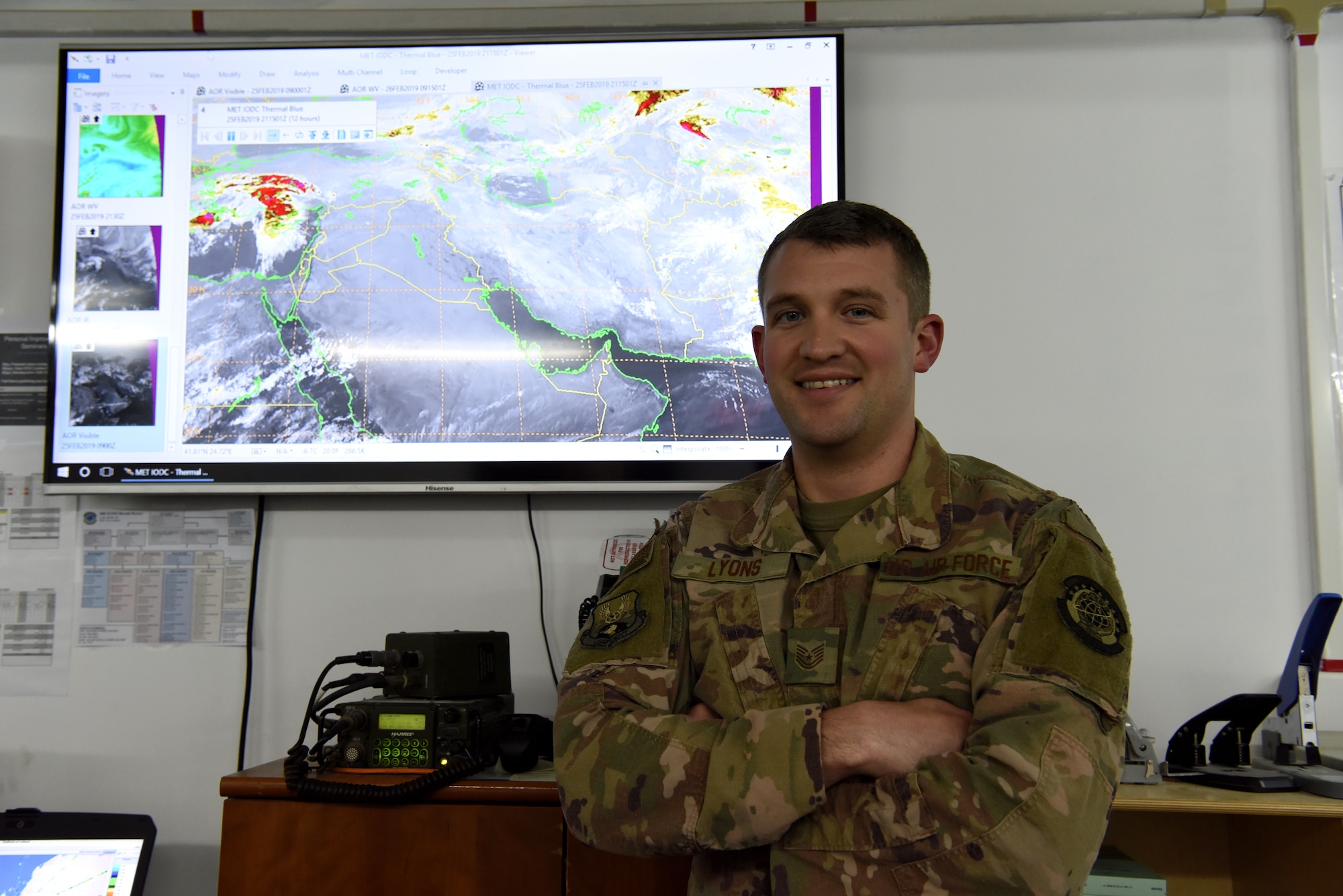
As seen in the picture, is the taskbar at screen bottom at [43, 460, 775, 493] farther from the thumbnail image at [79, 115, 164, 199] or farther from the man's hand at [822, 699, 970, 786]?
the man's hand at [822, 699, 970, 786]

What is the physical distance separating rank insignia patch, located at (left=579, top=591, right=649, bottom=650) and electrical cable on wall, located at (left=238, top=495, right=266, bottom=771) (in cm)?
126

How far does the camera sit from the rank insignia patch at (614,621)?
1.41 m

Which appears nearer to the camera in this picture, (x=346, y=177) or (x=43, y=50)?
(x=346, y=177)

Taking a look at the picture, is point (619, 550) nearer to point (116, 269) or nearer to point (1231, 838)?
point (116, 269)

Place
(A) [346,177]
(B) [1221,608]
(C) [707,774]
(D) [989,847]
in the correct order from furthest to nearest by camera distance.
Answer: (A) [346,177] → (B) [1221,608] → (C) [707,774] → (D) [989,847]

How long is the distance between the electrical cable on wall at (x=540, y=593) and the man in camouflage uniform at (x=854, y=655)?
0.83m

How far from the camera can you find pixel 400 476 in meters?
2.25

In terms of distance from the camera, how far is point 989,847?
1.07 meters

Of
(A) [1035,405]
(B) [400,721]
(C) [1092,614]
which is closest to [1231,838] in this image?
(A) [1035,405]

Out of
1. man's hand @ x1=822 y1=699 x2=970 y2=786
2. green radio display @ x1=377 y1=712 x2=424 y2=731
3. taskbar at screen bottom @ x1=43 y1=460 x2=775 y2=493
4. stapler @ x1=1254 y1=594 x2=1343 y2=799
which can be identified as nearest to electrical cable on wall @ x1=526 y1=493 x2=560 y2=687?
taskbar at screen bottom @ x1=43 y1=460 x2=775 y2=493

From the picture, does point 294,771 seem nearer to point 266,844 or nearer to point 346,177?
point 266,844

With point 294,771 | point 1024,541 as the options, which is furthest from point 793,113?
point 294,771

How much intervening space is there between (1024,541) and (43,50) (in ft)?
9.31

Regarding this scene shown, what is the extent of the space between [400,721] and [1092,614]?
1.22m
